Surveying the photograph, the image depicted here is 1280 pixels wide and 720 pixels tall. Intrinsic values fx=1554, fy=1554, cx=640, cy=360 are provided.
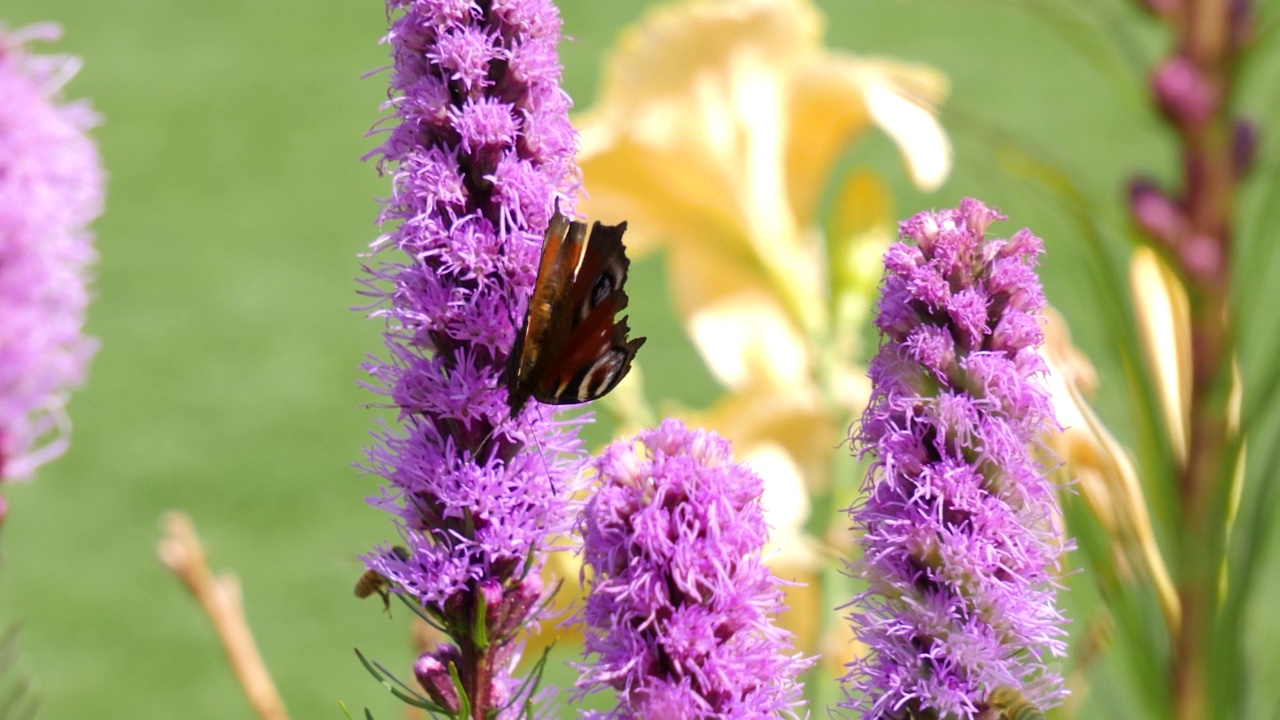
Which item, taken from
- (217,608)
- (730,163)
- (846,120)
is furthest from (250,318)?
(217,608)

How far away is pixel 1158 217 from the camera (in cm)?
32

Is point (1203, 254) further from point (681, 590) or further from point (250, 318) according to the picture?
point (250, 318)

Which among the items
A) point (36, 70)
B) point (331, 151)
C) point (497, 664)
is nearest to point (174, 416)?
point (331, 151)

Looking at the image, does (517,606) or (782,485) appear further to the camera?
(782,485)

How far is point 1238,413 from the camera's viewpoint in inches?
13.8

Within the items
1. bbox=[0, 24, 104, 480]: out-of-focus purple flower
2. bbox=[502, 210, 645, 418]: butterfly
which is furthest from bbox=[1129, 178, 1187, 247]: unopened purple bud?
bbox=[0, 24, 104, 480]: out-of-focus purple flower

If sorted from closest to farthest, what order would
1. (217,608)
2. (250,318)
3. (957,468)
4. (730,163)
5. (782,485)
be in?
(957,468) < (217,608) < (782,485) < (730,163) < (250,318)

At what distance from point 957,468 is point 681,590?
60 mm

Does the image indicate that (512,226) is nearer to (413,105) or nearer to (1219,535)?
(413,105)

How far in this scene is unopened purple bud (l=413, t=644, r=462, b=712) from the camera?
373mm

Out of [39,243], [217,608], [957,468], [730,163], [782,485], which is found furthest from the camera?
[730,163]

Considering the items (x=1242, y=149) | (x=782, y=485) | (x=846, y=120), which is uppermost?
(x=846, y=120)

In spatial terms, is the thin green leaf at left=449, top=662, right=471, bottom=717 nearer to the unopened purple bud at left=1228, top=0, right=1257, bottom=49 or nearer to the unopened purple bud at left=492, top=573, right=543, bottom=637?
the unopened purple bud at left=492, top=573, right=543, bottom=637

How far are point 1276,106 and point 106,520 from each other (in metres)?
2.11
